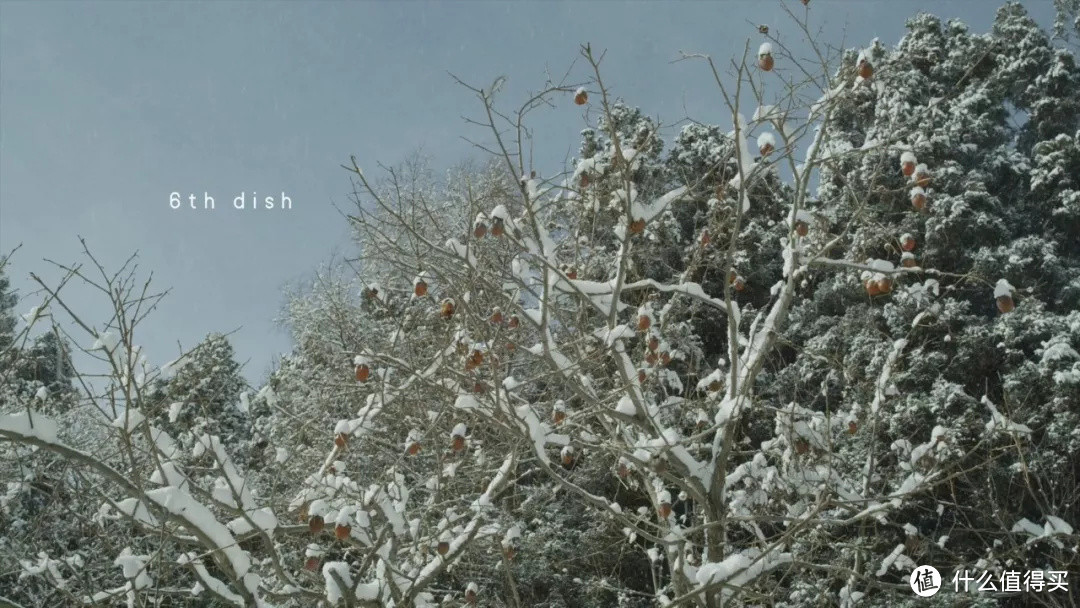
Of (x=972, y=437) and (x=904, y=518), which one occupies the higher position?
(x=972, y=437)

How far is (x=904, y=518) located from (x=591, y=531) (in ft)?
13.2

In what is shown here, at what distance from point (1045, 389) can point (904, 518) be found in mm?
2338

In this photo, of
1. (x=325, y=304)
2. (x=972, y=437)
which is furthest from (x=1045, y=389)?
(x=325, y=304)

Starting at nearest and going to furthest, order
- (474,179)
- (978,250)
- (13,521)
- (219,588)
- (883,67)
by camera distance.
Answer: (219,588) < (883,67) < (13,521) < (978,250) < (474,179)

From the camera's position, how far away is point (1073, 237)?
13508 mm

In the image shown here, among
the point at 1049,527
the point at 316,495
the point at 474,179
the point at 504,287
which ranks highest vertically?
the point at 474,179

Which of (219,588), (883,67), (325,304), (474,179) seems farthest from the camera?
(474,179)

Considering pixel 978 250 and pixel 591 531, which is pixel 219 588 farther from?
pixel 978 250

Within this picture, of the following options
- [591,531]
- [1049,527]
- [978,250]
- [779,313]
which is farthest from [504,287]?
[978,250]

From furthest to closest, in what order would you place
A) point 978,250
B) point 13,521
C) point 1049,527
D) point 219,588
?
point 978,250
point 13,521
point 1049,527
point 219,588

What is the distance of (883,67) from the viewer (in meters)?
5.38

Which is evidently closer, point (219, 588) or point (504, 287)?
point (219, 588)

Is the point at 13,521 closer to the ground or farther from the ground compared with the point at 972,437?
farther from the ground

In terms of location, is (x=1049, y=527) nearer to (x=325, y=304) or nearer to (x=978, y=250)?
(x=978, y=250)
